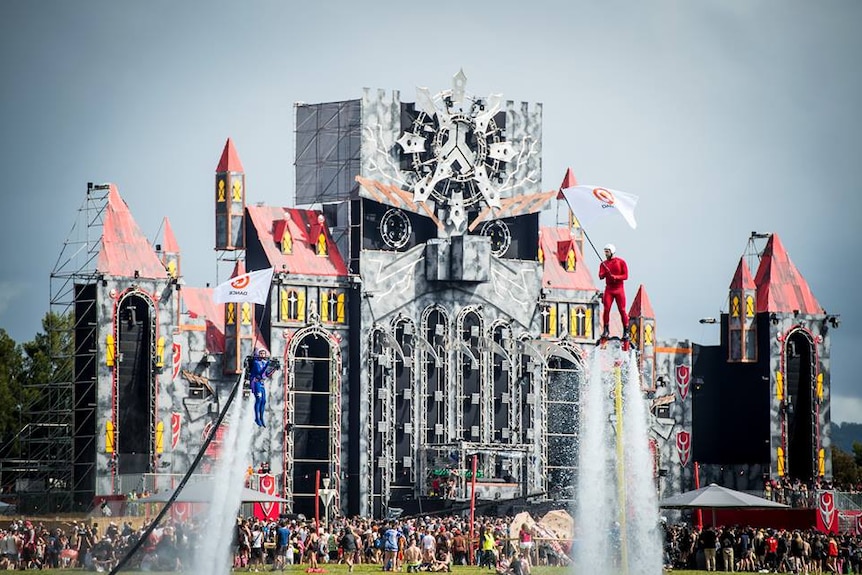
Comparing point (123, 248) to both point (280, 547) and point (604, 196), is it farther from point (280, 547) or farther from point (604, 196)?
point (604, 196)

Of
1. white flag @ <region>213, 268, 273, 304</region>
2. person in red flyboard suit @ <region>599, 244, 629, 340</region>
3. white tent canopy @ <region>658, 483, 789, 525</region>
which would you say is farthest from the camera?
white tent canopy @ <region>658, 483, 789, 525</region>

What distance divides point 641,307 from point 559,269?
4872mm

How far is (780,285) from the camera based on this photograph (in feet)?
340

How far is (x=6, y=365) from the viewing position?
120 meters

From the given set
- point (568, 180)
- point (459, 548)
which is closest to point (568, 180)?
point (568, 180)

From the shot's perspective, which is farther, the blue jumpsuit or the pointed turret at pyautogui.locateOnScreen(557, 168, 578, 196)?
the pointed turret at pyautogui.locateOnScreen(557, 168, 578, 196)

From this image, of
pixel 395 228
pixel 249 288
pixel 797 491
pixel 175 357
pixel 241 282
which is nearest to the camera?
pixel 249 288

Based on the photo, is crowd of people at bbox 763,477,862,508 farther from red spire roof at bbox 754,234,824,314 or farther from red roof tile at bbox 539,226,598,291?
red roof tile at bbox 539,226,598,291

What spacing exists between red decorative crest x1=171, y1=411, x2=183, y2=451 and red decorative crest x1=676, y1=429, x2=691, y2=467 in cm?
2804

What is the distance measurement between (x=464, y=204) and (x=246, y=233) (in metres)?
11.3

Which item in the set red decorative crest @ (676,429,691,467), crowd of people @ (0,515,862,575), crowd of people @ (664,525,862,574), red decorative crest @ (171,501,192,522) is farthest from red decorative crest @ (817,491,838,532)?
red decorative crest @ (171,501,192,522)

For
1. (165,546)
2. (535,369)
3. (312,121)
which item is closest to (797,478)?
(535,369)

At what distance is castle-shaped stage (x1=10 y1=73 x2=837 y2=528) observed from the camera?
89.7 meters

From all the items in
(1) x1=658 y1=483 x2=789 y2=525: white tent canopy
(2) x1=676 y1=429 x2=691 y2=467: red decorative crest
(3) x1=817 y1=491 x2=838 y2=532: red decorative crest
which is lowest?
(3) x1=817 y1=491 x2=838 y2=532: red decorative crest
